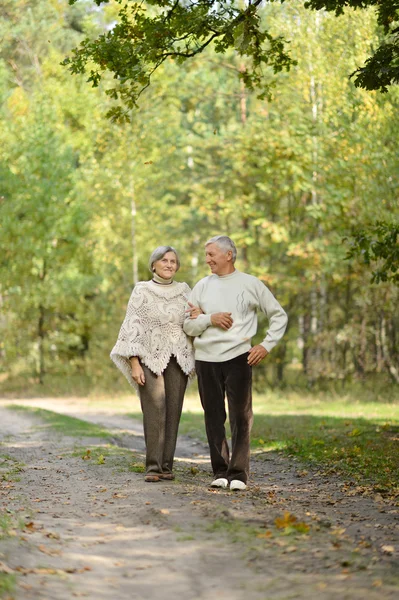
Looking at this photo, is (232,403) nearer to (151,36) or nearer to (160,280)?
(160,280)

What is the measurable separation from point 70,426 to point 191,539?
31.2ft

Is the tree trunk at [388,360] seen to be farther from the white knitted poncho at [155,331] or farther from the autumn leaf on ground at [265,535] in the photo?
the autumn leaf on ground at [265,535]

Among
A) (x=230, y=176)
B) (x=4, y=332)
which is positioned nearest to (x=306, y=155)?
(x=230, y=176)

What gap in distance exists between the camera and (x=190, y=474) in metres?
9.29

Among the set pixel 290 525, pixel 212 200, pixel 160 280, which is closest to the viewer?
pixel 290 525

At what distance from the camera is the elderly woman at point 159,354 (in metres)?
8.47

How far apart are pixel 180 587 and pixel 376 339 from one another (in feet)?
63.1

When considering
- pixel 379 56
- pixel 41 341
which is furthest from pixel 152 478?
pixel 41 341

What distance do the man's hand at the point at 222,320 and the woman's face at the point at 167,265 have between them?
730 millimetres

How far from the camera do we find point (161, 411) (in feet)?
28.0

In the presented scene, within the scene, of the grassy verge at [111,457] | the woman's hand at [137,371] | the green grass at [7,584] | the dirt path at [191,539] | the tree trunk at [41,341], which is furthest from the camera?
the tree trunk at [41,341]

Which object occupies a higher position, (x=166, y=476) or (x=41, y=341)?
(x=41, y=341)

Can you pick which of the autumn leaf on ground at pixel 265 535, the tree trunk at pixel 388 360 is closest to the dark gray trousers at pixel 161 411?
the autumn leaf on ground at pixel 265 535

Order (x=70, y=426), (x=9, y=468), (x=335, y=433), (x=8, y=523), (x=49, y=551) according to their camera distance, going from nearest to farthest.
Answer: (x=49, y=551) → (x=8, y=523) → (x=9, y=468) → (x=335, y=433) → (x=70, y=426)
